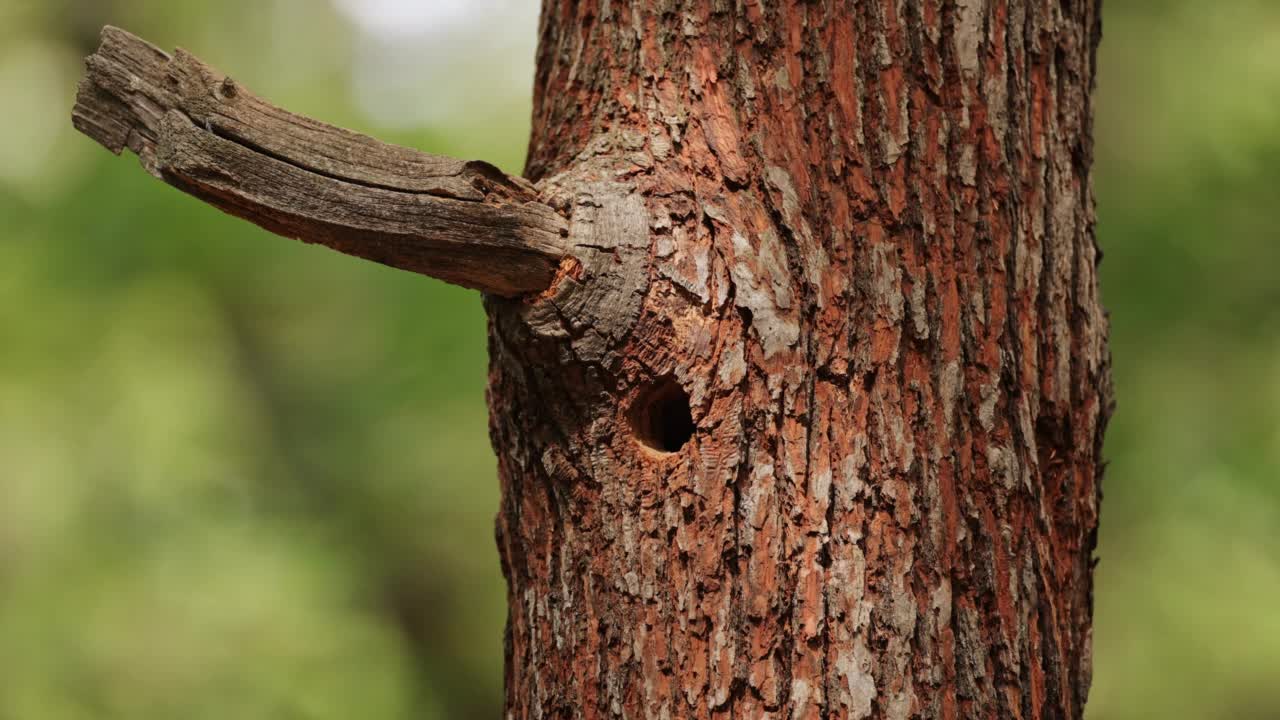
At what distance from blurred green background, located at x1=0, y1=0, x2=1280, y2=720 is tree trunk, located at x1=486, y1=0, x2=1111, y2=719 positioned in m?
3.92

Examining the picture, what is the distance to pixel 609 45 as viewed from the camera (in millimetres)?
1439

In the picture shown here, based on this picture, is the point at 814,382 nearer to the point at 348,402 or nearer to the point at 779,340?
the point at 779,340

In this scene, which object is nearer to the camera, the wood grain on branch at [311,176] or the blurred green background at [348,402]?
the wood grain on branch at [311,176]

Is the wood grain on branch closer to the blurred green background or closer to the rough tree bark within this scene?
A: the rough tree bark

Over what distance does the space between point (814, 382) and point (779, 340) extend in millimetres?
63

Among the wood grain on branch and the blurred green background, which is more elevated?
the blurred green background

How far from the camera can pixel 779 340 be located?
→ 48.6 inches

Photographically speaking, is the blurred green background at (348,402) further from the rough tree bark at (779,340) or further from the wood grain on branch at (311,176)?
the wood grain on branch at (311,176)

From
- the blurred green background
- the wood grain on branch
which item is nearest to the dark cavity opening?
the wood grain on branch

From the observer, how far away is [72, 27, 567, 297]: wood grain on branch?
3.75ft

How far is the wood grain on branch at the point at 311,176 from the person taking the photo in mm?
1143

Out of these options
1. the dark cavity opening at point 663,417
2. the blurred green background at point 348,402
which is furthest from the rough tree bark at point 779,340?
the blurred green background at point 348,402

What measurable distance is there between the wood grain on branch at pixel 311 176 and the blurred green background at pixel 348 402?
4307 mm

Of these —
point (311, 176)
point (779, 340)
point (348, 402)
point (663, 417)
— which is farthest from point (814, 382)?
point (348, 402)
